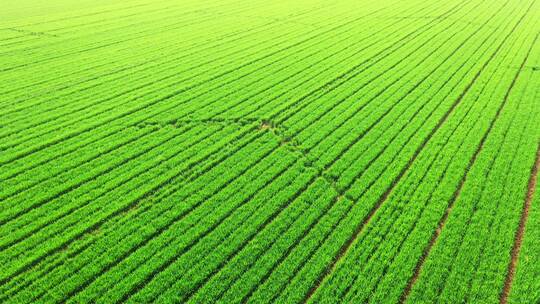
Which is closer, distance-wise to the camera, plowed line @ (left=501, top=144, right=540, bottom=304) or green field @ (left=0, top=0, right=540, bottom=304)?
plowed line @ (left=501, top=144, right=540, bottom=304)

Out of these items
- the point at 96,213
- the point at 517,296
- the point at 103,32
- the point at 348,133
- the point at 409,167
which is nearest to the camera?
the point at 517,296

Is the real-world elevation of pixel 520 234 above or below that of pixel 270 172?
above

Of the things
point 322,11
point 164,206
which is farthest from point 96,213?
point 322,11

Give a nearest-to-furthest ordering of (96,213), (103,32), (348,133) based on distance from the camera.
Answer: (96,213), (348,133), (103,32)

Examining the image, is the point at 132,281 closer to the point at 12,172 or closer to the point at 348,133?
the point at 12,172

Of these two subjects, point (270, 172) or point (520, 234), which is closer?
point (520, 234)

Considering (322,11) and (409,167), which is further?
(322,11)

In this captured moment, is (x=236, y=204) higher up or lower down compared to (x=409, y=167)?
lower down

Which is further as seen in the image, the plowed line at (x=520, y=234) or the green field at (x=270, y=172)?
the green field at (x=270, y=172)
